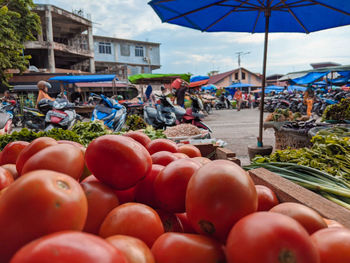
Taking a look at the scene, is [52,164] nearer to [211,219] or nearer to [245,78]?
[211,219]

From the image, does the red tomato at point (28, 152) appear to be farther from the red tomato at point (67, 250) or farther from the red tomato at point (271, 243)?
the red tomato at point (271, 243)

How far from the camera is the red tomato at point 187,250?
65cm

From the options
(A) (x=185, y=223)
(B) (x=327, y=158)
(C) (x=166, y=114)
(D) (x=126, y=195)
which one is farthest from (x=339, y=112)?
(D) (x=126, y=195)

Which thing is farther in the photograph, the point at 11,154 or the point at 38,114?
the point at 38,114

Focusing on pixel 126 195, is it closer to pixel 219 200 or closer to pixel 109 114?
pixel 219 200

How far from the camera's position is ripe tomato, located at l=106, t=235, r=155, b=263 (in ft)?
2.08

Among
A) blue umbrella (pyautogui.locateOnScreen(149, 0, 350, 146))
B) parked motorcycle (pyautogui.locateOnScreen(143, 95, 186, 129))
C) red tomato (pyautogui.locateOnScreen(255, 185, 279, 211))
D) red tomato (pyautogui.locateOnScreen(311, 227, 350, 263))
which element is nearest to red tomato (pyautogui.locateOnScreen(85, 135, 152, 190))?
red tomato (pyautogui.locateOnScreen(255, 185, 279, 211))

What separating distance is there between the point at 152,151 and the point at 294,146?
388 centimetres

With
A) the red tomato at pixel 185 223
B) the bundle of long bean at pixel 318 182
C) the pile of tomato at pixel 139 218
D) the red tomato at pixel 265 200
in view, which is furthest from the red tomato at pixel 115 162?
the bundle of long bean at pixel 318 182

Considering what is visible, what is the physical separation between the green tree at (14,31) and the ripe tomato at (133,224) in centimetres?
1710

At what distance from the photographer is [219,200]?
0.73 metres

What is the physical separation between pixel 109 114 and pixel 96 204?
285 inches

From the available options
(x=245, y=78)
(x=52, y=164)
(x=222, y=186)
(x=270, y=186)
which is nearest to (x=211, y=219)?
(x=222, y=186)

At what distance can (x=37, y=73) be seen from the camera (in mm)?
22109
